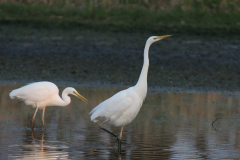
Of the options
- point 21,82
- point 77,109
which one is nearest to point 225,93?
point 77,109

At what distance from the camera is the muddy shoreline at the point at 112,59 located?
12.7m

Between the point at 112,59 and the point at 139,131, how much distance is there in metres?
6.71

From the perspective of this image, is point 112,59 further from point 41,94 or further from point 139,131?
point 139,131

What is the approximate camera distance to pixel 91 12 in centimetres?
2070

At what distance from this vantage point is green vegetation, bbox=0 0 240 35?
61.6 ft

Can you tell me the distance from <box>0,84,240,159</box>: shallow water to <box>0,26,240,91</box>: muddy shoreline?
4.95 feet

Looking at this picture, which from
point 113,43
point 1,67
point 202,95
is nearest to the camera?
point 202,95

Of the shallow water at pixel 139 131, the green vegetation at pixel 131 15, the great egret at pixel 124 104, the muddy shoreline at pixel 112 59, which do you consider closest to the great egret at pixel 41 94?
the shallow water at pixel 139 131

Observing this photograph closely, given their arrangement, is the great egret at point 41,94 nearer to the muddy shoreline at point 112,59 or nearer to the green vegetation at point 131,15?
the muddy shoreline at point 112,59

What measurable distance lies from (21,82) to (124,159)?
6441 millimetres

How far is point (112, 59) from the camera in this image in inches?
571

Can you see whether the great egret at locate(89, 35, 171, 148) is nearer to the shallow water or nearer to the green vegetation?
the shallow water

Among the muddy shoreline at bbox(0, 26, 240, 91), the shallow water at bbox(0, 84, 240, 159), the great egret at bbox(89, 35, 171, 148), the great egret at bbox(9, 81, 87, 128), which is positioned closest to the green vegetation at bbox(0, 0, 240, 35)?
the muddy shoreline at bbox(0, 26, 240, 91)

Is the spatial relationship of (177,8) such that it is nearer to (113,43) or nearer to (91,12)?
(91,12)
